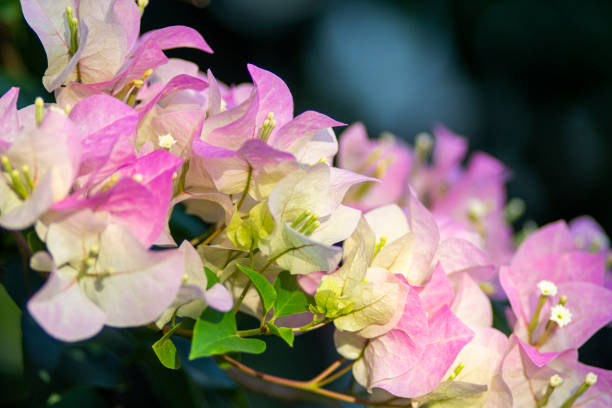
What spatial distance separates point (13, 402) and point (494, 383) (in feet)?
1.90

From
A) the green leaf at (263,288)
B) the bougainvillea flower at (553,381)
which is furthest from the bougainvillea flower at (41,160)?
Result: the bougainvillea flower at (553,381)

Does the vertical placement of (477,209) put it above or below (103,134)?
below

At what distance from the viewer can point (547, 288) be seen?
0.50 meters

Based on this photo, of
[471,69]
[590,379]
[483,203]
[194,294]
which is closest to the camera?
[194,294]

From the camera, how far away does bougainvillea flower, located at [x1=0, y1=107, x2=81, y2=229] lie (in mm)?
358

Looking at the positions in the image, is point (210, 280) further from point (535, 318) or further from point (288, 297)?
point (535, 318)

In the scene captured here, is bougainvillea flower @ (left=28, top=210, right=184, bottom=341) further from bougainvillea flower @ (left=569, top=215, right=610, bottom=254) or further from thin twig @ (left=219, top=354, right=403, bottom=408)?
bougainvillea flower @ (left=569, top=215, right=610, bottom=254)

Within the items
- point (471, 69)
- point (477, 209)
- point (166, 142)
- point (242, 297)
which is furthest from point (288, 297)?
point (471, 69)

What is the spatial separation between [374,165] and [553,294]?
0.33 meters

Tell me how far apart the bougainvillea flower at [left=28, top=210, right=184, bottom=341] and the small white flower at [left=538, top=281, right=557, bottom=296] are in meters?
0.30

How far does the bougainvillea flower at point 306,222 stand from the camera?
40 centimetres

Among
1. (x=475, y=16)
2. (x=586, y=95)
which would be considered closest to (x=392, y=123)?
(x=475, y=16)

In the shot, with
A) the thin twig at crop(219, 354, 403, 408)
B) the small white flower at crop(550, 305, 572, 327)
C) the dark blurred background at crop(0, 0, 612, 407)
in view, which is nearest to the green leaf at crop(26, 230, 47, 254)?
the thin twig at crop(219, 354, 403, 408)

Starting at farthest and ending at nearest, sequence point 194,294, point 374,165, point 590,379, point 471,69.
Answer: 1. point 471,69
2. point 374,165
3. point 590,379
4. point 194,294
